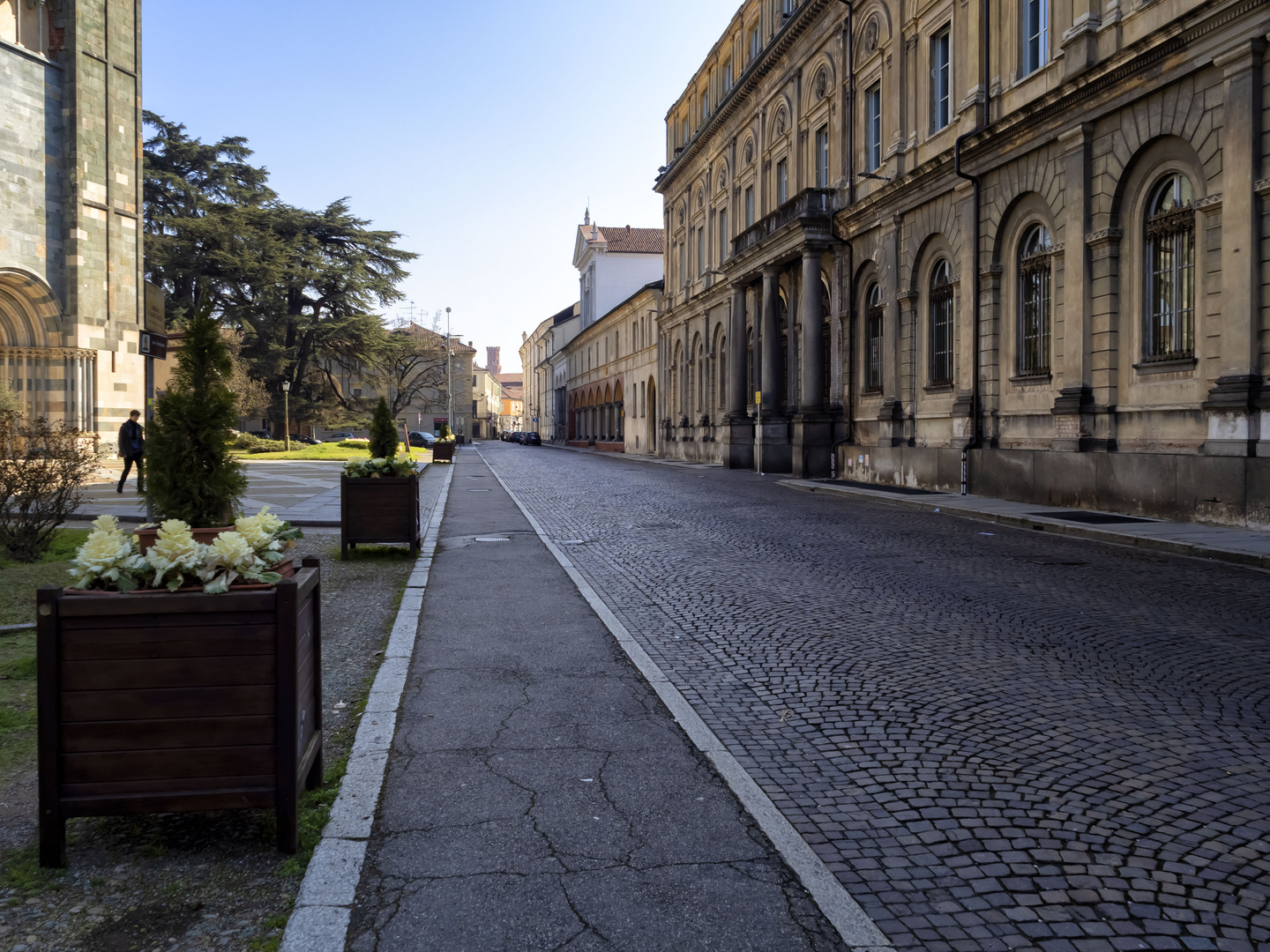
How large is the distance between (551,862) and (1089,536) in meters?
12.7

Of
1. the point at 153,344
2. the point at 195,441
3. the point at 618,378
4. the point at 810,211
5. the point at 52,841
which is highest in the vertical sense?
the point at 810,211

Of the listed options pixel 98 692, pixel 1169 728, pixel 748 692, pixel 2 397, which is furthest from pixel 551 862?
pixel 2 397

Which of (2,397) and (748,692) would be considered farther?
(2,397)

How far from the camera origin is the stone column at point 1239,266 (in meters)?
13.9

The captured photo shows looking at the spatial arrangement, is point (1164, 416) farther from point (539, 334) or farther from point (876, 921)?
point (539, 334)

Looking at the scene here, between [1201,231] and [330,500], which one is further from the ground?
[1201,231]

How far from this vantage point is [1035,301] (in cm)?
2006

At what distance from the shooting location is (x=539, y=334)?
415 ft

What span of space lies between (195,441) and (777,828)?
3326mm

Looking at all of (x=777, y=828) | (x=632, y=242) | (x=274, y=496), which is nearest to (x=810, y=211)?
(x=274, y=496)

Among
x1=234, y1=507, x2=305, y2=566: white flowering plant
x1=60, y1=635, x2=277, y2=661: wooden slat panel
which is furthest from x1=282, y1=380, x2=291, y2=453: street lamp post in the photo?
x1=60, y1=635, x2=277, y2=661: wooden slat panel

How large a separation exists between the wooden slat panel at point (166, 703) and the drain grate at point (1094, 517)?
13.7 meters

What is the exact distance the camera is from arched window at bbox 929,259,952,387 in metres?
23.7

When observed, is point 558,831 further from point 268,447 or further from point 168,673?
point 268,447
